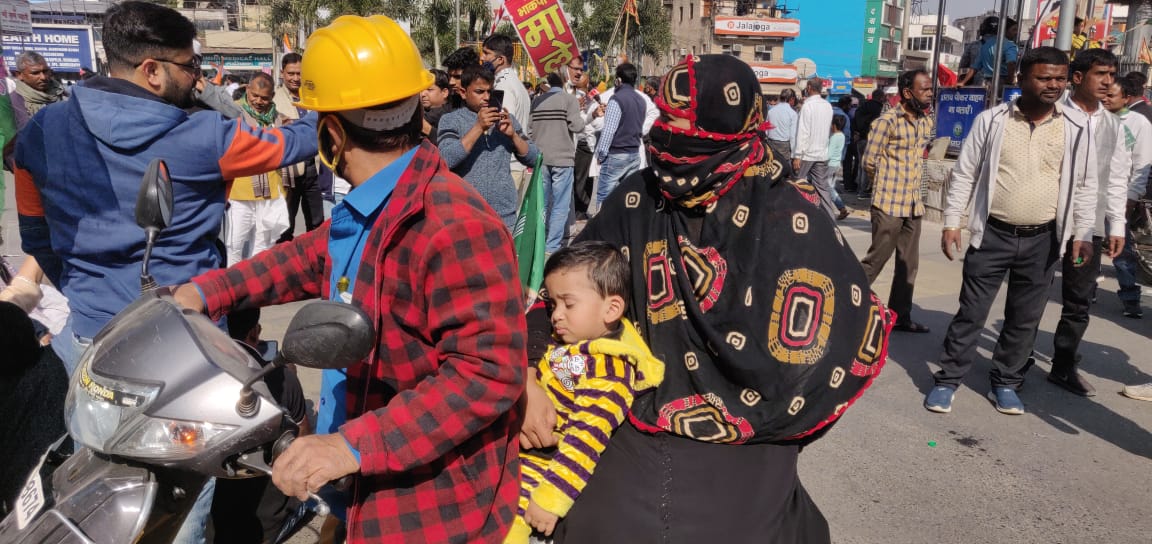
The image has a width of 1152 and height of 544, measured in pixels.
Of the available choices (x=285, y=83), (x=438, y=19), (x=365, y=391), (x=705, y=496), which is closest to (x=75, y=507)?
(x=365, y=391)

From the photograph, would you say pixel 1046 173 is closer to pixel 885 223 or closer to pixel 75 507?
pixel 885 223

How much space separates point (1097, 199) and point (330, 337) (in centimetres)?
477

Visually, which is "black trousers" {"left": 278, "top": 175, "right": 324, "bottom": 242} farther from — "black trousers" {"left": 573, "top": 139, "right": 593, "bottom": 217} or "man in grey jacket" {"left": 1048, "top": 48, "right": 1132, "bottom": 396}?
"man in grey jacket" {"left": 1048, "top": 48, "right": 1132, "bottom": 396}

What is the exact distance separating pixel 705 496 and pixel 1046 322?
5.82m

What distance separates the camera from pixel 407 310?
162cm

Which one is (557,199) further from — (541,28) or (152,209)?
(152,209)

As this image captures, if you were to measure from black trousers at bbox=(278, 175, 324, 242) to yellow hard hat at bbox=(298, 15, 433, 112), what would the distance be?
6.42m

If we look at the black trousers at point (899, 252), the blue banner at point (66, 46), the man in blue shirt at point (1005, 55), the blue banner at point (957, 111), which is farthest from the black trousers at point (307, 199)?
the blue banner at point (66, 46)

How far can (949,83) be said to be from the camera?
1677 cm

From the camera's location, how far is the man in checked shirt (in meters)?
6.56

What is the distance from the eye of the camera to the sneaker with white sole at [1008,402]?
4930mm

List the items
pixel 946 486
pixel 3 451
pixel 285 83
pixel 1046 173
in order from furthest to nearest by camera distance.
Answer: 1. pixel 285 83
2. pixel 1046 173
3. pixel 946 486
4. pixel 3 451

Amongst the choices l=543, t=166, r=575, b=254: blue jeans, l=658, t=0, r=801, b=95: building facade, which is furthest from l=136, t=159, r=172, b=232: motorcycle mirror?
l=658, t=0, r=801, b=95: building facade

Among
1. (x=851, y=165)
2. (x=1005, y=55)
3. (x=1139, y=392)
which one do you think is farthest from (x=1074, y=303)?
(x=851, y=165)
